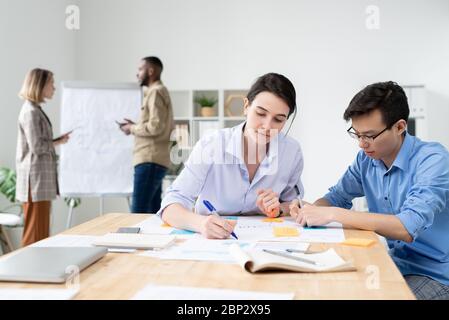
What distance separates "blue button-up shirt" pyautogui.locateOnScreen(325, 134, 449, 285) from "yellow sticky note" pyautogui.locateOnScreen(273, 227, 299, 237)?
0.96 feet

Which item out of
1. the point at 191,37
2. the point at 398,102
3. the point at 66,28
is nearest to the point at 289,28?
the point at 191,37

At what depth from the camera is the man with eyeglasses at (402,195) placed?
4.63ft

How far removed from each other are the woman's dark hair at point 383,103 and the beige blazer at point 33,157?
2.42 meters

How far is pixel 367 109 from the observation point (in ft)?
5.20

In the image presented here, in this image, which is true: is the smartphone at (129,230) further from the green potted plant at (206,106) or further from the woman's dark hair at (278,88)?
the green potted plant at (206,106)

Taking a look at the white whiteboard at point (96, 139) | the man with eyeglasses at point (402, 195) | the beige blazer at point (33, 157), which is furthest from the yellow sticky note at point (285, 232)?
the white whiteboard at point (96, 139)

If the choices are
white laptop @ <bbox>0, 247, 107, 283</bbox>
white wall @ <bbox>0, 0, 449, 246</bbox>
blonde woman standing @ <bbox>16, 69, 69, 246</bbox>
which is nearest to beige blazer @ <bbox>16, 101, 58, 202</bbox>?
blonde woman standing @ <bbox>16, 69, 69, 246</bbox>

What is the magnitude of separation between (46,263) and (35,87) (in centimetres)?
267

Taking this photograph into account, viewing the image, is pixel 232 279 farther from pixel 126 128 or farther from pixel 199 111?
pixel 199 111

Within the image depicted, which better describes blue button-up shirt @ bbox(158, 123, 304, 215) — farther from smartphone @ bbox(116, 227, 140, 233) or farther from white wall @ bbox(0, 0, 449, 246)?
white wall @ bbox(0, 0, 449, 246)

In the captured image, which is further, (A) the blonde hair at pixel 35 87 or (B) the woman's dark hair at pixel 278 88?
(A) the blonde hair at pixel 35 87

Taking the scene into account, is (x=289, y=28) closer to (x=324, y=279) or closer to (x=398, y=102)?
(x=398, y=102)

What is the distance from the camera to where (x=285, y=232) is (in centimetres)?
145

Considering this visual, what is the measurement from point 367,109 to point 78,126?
2974mm
